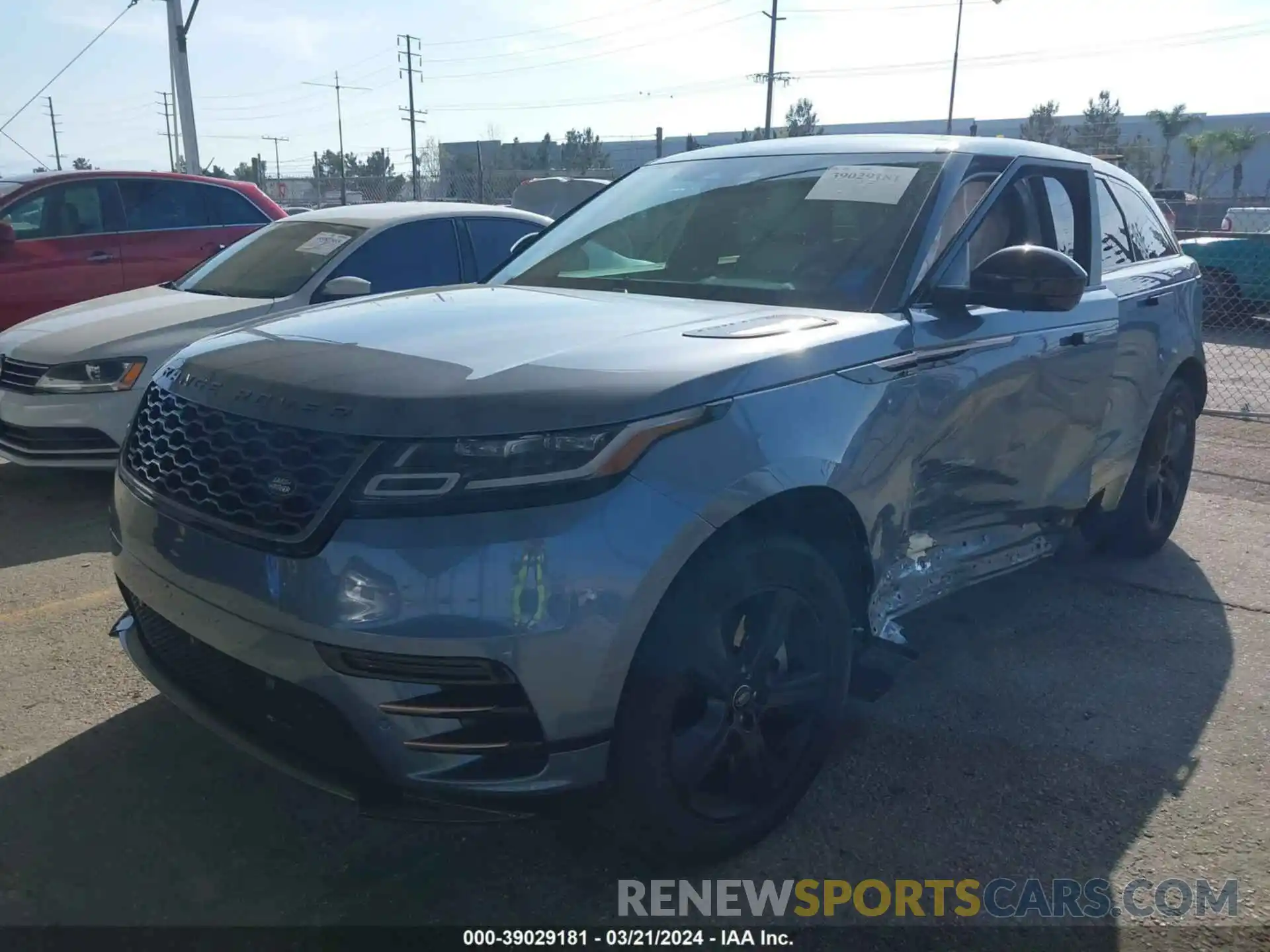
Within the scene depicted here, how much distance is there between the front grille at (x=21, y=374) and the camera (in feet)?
17.9

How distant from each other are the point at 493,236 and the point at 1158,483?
4.13m

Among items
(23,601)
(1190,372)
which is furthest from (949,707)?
(23,601)

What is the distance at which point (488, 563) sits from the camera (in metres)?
2.11

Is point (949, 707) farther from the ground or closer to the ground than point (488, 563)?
closer to the ground

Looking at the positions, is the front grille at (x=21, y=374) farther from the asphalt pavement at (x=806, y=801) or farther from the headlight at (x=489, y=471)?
the headlight at (x=489, y=471)

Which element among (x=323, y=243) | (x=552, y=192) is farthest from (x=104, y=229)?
(x=552, y=192)

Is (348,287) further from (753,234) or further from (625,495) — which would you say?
(625,495)

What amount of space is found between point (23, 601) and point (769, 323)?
129 inches

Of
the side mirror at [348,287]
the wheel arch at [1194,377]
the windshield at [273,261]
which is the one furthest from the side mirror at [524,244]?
the wheel arch at [1194,377]

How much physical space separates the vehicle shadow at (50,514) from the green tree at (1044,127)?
1617 inches

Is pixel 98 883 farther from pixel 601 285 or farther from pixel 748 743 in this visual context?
pixel 601 285

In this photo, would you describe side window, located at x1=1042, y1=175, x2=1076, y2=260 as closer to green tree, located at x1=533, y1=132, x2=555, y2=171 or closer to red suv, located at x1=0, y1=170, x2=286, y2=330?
red suv, located at x1=0, y1=170, x2=286, y2=330

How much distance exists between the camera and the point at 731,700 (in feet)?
8.34

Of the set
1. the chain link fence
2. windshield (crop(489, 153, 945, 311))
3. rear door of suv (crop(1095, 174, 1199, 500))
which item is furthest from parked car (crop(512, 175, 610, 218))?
windshield (crop(489, 153, 945, 311))
